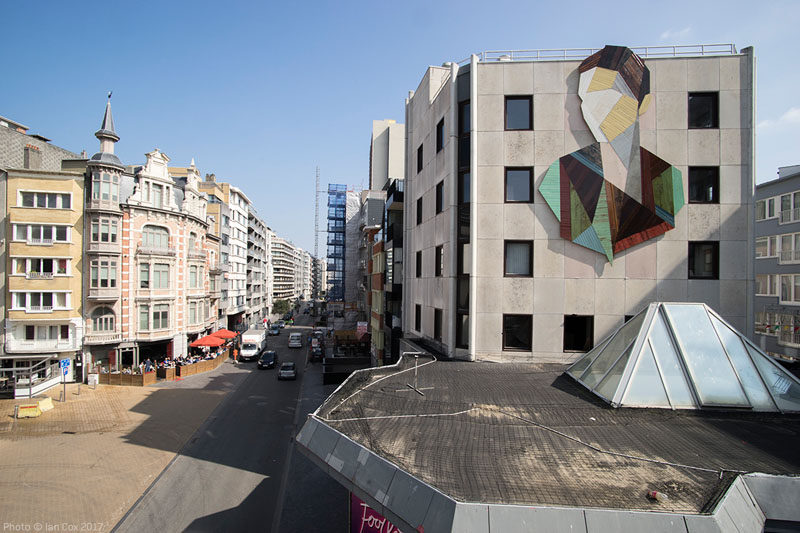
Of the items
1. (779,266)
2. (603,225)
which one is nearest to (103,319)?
(603,225)

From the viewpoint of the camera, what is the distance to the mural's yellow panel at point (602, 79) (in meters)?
16.2

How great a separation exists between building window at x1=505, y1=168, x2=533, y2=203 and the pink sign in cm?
1228

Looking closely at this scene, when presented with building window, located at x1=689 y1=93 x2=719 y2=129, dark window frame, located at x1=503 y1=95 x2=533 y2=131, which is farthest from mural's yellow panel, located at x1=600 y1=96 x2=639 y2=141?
dark window frame, located at x1=503 y1=95 x2=533 y2=131

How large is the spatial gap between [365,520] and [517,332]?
30.7ft

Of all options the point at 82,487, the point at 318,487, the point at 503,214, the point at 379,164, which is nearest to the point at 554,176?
the point at 503,214

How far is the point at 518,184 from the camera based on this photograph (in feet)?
56.0

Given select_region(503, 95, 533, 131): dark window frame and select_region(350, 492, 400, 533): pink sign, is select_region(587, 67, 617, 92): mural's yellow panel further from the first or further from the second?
select_region(350, 492, 400, 533): pink sign

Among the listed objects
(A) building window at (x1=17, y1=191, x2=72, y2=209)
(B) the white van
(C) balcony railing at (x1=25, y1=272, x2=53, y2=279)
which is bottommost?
(B) the white van

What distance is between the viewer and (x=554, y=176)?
1656 cm

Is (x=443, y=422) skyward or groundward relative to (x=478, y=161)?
groundward

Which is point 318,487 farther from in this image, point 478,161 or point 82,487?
point 478,161

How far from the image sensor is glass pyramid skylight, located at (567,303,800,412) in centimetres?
1070

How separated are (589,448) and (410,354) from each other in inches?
416

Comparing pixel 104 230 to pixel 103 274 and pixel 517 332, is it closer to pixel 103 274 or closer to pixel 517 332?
pixel 103 274
